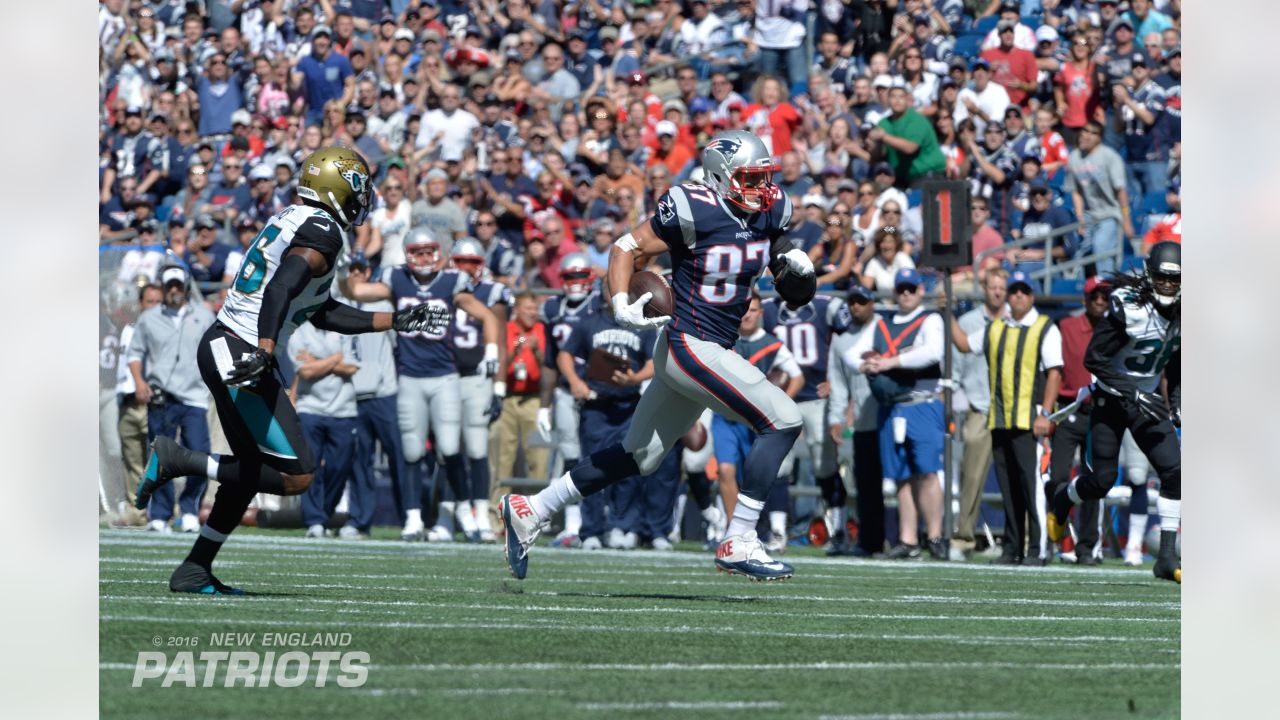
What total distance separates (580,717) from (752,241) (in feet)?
12.9

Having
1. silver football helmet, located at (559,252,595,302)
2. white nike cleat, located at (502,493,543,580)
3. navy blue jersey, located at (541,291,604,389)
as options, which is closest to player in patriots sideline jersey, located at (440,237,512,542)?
navy blue jersey, located at (541,291,604,389)

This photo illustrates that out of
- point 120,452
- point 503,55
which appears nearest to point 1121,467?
point 120,452

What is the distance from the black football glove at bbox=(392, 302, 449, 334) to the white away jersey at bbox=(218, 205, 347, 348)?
0.34 meters

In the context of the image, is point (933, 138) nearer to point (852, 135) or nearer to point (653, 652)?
point (852, 135)

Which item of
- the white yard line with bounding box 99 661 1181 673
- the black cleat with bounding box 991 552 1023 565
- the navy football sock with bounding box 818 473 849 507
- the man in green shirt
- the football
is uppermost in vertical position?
the man in green shirt

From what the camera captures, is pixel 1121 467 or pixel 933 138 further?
pixel 933 138

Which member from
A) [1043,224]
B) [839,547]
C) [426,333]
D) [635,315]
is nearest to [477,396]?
[426,333]

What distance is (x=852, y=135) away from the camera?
1678cm

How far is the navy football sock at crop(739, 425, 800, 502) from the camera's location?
8250 mm

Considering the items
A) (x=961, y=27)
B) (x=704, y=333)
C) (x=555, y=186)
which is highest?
(x=961, y=27)

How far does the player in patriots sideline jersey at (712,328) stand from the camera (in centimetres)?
827

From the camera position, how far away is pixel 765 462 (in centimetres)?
829

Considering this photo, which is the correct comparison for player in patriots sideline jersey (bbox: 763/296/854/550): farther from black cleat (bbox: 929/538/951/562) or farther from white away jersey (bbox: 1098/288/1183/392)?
white away jersey (bbox: 1098/288/1183/392)

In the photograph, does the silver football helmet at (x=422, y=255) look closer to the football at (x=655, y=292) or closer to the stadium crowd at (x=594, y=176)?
the stadium crowd at (x=594, y=176)
